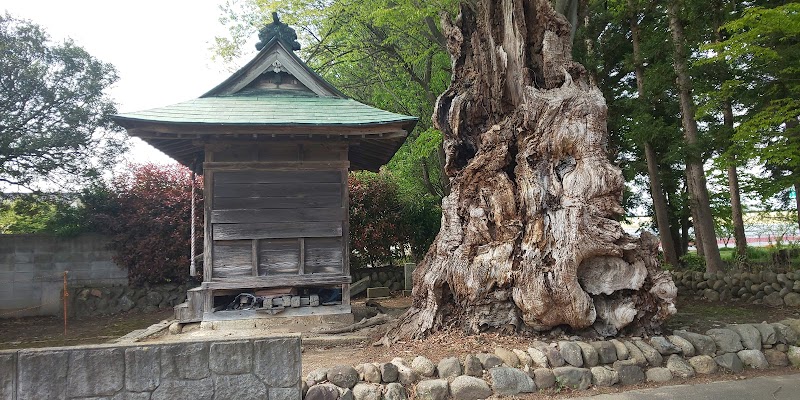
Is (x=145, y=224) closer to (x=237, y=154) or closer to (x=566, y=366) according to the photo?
(x=237, y=154)

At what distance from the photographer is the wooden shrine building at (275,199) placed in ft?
25.4

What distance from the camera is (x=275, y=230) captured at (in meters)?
8.07

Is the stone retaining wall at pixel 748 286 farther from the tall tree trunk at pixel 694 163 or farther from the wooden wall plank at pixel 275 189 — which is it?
the wooden wall plank at pixel 275 189

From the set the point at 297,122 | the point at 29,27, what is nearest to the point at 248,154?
the point at 297,122

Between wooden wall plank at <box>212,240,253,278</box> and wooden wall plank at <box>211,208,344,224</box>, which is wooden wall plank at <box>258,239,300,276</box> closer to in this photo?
wooden wall plank at <box>212,240,253,278</box>

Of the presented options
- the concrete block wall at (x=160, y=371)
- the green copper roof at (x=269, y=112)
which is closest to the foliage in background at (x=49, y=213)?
the green copper roof at (x=269, y=112)

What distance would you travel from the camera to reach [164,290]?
12.6m

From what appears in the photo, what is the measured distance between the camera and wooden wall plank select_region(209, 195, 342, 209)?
7961 millimetres

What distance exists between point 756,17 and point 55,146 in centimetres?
1681

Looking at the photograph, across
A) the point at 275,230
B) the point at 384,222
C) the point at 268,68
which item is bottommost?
the point at 275,230

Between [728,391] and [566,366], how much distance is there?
1650 millimetres

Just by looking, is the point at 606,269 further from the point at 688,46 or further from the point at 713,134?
the point at 688,46

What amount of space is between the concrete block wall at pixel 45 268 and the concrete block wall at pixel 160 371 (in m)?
9.89


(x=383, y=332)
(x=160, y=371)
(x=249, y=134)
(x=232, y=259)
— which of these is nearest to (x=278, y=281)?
(x=232, y=259)
